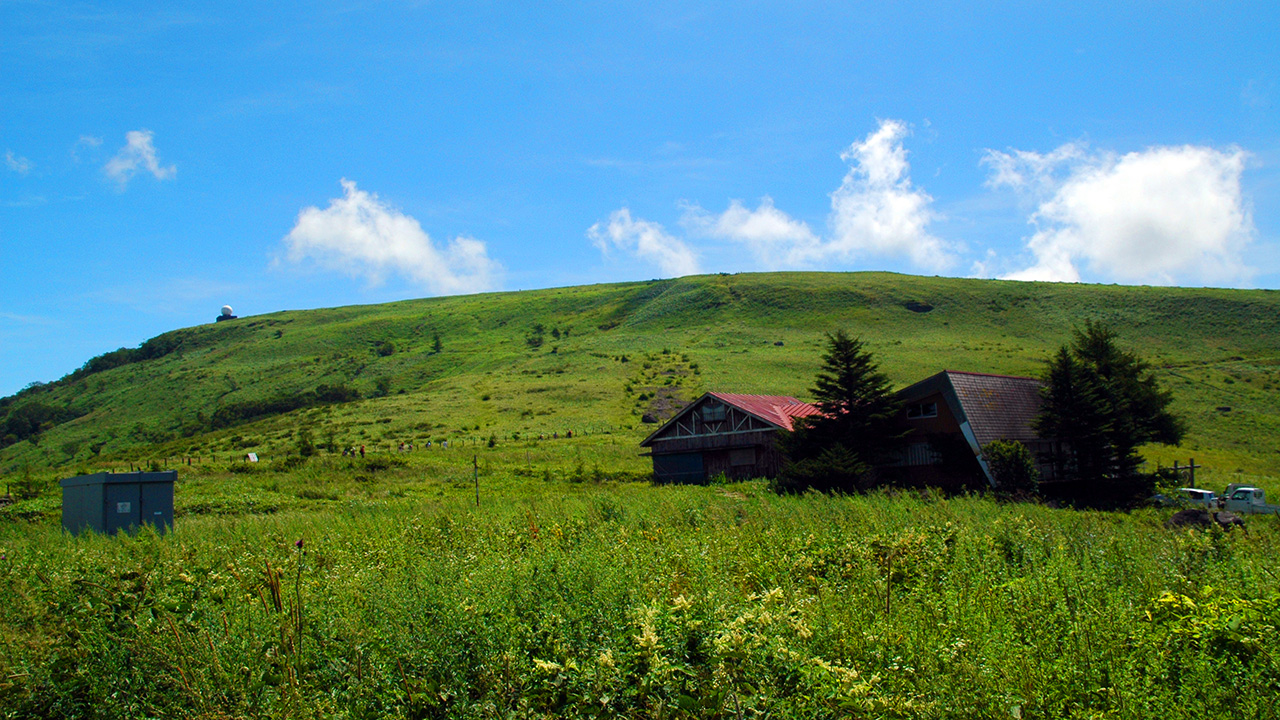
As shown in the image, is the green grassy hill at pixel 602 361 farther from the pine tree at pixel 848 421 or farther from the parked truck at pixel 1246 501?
the parked truck at pixel 1246 501

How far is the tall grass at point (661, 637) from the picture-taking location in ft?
14.5

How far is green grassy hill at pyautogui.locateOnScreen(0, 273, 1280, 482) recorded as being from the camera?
6400 centimetres

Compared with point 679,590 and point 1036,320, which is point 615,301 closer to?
point 1036,320

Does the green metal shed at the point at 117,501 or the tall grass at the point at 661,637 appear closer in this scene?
the tall grass at the point at 661,637

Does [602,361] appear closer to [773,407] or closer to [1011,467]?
[773,407]

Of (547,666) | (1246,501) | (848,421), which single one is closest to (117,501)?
(547,666)

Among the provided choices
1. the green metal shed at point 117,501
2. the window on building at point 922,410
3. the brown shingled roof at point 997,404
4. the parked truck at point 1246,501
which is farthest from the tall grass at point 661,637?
the parked truck at point 1246,501

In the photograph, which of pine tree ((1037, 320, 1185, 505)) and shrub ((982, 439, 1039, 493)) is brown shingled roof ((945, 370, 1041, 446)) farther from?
shrub ((982, 439, 1039, 493))

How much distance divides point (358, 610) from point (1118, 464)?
31.9 metres

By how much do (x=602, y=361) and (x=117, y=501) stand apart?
3038 inches

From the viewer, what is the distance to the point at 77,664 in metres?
5.35

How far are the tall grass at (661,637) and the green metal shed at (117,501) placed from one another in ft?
30.9

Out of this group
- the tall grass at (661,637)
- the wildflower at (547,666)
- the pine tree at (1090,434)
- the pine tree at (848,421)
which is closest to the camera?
the tall grass at (661,637)

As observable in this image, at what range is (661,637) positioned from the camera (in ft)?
16.5
